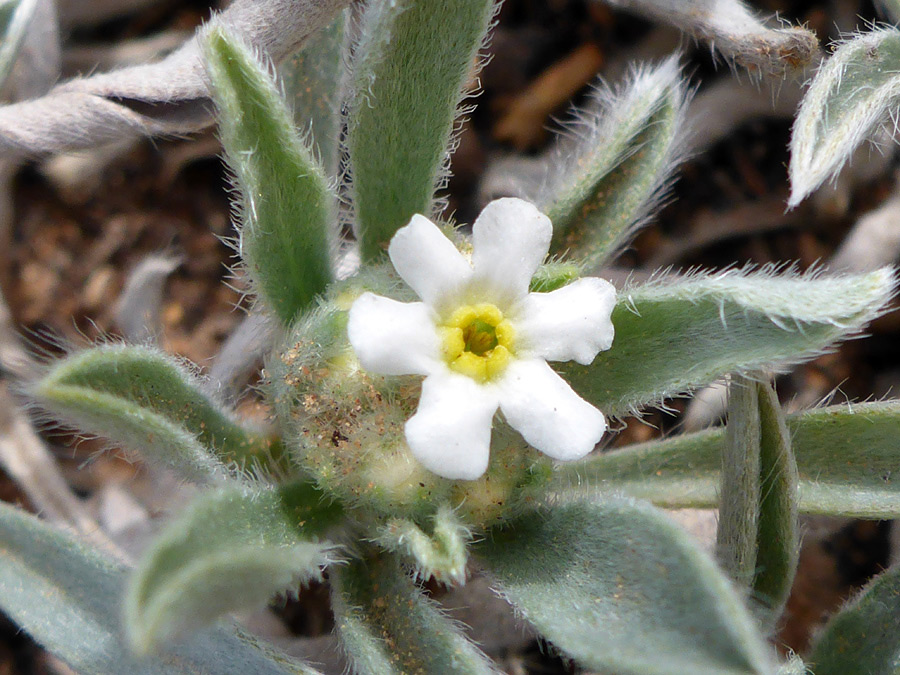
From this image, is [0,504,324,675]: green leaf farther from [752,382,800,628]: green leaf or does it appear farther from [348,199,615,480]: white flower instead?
[752,382,800,628]: green leaf

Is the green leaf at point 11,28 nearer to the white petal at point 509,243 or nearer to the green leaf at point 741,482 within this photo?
the white petal at point 509,243

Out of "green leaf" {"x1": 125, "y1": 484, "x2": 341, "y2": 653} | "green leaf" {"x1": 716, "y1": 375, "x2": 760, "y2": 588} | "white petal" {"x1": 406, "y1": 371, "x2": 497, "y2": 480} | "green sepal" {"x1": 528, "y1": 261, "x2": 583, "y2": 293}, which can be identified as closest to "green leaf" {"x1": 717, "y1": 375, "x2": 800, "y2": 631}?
"green leaf" {"x1": 716, "y1": 375, "x2": 760, "y2": 588}

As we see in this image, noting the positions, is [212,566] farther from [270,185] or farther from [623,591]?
[270,185]

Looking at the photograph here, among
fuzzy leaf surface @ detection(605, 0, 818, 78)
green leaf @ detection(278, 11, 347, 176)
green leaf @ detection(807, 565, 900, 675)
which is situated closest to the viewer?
green leaf @ detection(807, 565, 900, 675)

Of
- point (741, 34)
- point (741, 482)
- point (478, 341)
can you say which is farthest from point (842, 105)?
point (478, 341)

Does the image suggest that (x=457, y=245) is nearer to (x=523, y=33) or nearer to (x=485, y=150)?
(x=485, y=150)

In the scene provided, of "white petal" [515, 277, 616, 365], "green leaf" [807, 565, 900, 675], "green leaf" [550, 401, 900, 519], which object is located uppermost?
"white petal" [515, 277, 616, 365]

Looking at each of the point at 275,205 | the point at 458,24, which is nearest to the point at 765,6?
the point at 458,24

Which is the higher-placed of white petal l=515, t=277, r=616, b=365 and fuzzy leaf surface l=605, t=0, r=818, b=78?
fuzzy leaf surface l=605, t=0, r=818, b=78
